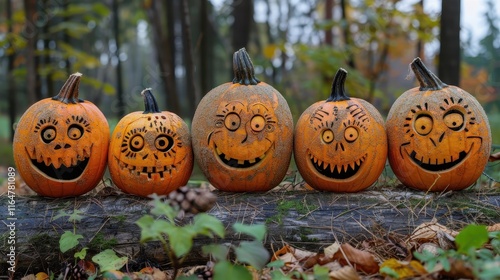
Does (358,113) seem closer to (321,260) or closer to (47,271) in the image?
(321,260)

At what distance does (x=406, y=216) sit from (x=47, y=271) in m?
2.31

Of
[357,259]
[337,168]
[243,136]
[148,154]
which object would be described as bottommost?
[357,259]

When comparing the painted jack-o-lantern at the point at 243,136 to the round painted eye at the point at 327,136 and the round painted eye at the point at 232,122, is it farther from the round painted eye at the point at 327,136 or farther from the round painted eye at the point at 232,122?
the round painted eye at the point at 327,136

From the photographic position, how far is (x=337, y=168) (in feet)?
10.2

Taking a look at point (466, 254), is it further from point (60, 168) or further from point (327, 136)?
point (60, 168)

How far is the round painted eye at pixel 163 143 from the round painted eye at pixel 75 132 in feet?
1.77

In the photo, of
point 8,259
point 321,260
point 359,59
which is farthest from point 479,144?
point 359,59

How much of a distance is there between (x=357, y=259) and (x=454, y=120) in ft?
4.42

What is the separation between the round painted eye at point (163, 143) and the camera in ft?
10.2

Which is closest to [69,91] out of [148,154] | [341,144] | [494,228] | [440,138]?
[148,154]

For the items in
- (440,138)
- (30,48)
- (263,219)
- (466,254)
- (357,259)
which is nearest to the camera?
(466,254)

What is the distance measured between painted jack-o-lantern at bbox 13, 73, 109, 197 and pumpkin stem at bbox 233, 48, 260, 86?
1.06 m

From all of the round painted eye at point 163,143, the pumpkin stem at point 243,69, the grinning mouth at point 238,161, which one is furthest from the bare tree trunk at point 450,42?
the round painted eye at point 163,143

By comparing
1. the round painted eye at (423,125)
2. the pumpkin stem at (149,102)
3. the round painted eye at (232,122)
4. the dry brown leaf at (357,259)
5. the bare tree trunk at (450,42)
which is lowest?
the dry brown leaf at (357,259)
